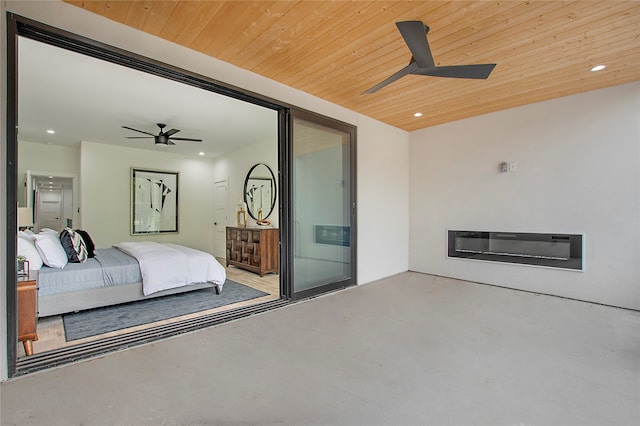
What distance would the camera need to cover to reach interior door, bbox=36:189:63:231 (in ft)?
20.7

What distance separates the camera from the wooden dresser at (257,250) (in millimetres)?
5105

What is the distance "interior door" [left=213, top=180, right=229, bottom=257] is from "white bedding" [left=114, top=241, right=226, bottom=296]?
302cm

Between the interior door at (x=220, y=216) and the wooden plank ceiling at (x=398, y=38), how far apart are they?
437cm

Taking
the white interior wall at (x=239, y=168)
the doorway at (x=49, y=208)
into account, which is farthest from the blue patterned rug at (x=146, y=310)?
the doorway at (x=49, y=208)

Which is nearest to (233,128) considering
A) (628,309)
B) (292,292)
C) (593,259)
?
(292,292)

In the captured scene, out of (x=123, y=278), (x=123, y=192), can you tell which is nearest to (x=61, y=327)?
(x=123, y=278)

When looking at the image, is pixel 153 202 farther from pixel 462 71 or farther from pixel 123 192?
pixel 462 71

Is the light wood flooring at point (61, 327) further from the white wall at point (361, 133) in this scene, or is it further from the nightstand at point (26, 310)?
the white wall at point (361, 133)

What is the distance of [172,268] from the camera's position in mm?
3621

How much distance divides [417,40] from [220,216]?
242 inches

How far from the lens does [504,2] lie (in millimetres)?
2086

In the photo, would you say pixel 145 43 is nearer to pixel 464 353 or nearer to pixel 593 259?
pixel 464 353

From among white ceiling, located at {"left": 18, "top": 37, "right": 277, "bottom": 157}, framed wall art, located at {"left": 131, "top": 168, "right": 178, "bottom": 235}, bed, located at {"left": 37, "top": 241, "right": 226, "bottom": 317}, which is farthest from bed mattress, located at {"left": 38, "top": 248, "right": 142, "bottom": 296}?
framed wall art, located at {"left": 131, "top": 168, "right": 178, "bottom": 235}

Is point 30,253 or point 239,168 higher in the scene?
point 239,168
